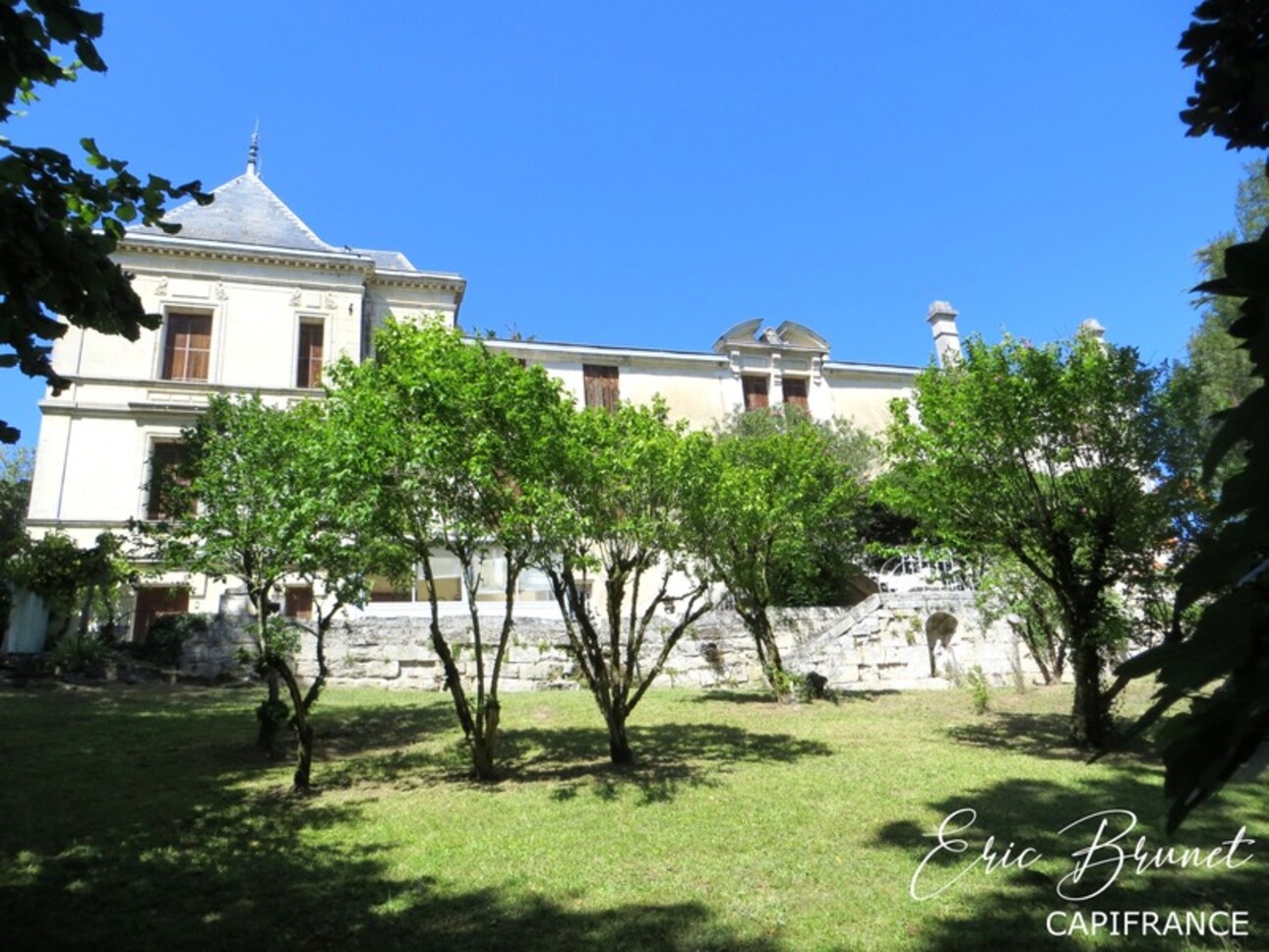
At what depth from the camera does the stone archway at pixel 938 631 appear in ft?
53.9

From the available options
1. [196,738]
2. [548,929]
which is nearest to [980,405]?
[548,929]

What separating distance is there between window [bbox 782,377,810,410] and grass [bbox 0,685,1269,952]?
749 inches

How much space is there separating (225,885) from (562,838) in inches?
95.6

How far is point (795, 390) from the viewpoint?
29.3 metres

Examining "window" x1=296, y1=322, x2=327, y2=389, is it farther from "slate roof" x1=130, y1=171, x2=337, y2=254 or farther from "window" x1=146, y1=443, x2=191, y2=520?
"window" x1=146, y1=443, x2=191, y2=520

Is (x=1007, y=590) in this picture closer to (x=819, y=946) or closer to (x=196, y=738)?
(x=819, y=946)

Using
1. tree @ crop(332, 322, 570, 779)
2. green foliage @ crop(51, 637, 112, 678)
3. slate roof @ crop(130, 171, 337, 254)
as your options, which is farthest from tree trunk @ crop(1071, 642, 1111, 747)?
slate roof @ crop(130, 171, 337, 254)

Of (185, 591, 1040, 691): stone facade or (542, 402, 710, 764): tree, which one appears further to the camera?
(185, 591, 1040, 691): stone facade

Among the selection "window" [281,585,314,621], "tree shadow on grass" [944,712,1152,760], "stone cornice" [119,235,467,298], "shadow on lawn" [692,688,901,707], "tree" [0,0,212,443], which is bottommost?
"tree shadow on grass" [944,712,1152,760]

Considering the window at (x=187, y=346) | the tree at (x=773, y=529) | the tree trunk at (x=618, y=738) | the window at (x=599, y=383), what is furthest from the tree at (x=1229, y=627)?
the window at (x=187, y=346)

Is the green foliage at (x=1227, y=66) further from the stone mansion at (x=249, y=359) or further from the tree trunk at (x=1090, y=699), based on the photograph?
the stone mansion at (x=249, y=359)

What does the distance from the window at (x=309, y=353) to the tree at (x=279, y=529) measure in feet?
51.1

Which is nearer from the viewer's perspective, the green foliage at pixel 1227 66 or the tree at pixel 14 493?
the green foliage at pixel 1227 66

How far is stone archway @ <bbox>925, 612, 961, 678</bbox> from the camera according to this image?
1644cm
